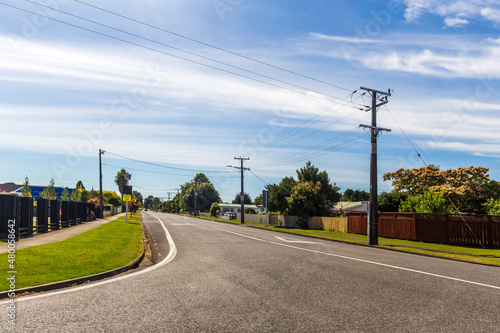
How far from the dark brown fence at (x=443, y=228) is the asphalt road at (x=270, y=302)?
13.5 metres

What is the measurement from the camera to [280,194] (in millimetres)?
52469

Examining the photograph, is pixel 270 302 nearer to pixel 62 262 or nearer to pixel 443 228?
pixel 62 262

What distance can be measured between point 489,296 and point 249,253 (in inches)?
328

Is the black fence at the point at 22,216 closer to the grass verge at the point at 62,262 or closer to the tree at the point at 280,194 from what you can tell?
the grass verge at the point at 62,262

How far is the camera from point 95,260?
11.5 meters

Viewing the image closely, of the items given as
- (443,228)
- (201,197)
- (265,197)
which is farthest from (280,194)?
(201,197)

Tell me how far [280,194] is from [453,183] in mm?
21033

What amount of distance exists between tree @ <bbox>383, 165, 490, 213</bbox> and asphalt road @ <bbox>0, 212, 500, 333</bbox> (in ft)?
90.5

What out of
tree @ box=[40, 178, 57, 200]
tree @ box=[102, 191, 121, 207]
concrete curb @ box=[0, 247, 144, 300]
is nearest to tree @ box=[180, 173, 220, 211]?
tree @ box=[102, 191, 121, 207]

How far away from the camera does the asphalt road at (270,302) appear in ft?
18.1

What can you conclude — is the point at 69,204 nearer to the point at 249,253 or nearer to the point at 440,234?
the point at 249,253

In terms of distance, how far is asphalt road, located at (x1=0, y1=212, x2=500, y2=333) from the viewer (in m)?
5.50

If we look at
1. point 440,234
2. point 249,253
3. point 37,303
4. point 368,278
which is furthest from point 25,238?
point 440,234

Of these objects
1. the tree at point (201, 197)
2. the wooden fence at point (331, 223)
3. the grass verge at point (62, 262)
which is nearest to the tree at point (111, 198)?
the tree at point (201, 197)
